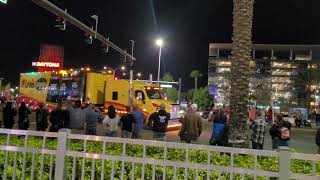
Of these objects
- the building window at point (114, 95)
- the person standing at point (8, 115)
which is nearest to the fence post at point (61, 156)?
the person standing at point (8, 115)

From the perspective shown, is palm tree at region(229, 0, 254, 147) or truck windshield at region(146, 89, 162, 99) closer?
palm tree at region(229, 0, 254, 147)

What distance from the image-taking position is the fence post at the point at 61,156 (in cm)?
623

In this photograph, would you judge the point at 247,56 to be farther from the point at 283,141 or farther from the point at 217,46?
the point at 217,46

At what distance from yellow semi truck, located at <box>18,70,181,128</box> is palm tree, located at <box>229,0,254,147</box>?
1324 centimetres

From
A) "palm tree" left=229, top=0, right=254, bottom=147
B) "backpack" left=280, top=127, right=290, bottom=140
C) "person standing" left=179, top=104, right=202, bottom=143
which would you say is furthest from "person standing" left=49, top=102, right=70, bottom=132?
"backpack" left=280, top=127, right=290, bottom=140

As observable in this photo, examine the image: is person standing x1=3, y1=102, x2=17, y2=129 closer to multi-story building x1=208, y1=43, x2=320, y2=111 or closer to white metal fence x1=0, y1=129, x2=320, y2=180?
white metal fence x1=0, y1=129, x2=320, y2=180

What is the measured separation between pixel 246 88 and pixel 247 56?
88 cm

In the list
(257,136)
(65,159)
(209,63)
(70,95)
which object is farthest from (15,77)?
(65,159)

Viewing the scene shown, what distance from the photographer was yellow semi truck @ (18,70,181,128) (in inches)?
1065

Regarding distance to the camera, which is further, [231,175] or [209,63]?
[209,63]

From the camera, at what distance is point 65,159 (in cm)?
626

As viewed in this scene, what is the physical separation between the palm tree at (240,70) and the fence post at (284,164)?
763 cm

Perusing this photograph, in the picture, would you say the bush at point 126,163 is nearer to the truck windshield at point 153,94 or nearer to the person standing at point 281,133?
the person standing at point 281,133

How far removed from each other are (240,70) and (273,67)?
137 meters
